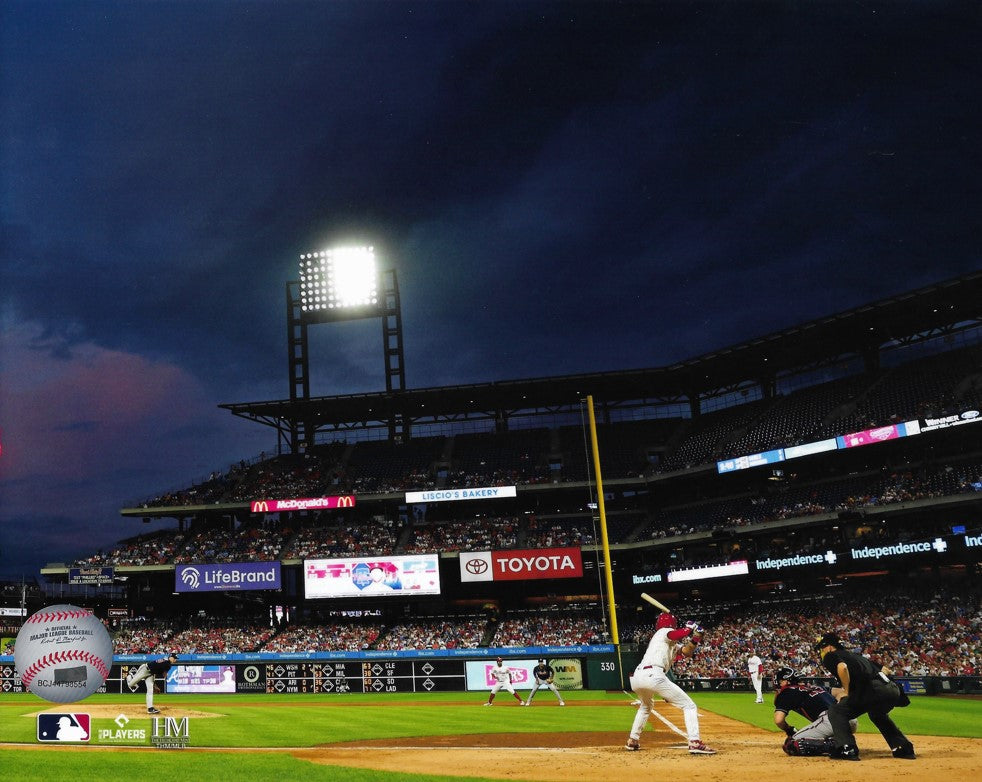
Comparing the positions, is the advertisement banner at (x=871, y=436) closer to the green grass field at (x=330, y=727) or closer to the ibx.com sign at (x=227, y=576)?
the green grass field at (x=330, y=727)

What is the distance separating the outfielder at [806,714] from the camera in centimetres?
1081

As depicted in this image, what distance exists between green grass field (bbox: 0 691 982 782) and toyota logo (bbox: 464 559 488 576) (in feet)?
34.3

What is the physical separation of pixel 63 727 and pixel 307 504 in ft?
120

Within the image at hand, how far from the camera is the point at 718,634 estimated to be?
129 feet

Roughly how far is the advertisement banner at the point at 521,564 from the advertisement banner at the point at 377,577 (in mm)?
1961

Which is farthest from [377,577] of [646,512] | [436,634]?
[646,512]

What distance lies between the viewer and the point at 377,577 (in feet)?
142

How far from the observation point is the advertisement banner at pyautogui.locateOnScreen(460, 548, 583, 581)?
4244 cm

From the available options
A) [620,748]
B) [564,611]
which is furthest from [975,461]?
[620,748]

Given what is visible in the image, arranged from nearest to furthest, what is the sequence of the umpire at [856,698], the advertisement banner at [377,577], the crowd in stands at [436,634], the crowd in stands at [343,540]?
the umpire at [856,698] → the crowd in stands at [436,634] → the advertisement banner at [377,577] → the crowd in stands at [343,540]

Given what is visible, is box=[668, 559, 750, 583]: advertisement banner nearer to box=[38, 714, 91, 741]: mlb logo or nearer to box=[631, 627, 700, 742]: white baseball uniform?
box=[631, 627, 700, 742]: white baseball uniform

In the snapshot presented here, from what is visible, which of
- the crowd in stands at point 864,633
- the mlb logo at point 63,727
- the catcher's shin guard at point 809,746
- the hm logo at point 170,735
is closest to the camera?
the catcher's shin guard at point 809,746

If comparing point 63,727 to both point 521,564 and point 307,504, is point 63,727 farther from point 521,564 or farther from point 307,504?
point 307,504

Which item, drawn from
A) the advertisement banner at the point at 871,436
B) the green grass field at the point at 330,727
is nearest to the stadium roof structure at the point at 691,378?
the advertisement banner at the point at 871,436
